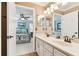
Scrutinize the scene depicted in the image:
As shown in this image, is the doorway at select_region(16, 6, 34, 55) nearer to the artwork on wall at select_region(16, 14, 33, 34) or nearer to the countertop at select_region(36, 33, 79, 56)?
the artwork on wall at select_region(16, 14, 33, 34)

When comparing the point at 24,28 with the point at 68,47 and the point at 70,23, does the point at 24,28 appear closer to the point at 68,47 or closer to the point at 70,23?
the point at 70,23

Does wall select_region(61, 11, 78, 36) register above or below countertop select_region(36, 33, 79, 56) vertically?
above

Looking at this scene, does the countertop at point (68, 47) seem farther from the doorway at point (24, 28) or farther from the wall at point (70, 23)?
the doorway at point (24, 28)

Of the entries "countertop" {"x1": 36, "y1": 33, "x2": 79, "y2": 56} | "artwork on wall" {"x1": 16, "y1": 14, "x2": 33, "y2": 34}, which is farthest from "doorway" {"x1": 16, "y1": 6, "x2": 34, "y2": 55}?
"countertop" {"x1": 36, "y1": 33, "x2": 79, "y2": 56}

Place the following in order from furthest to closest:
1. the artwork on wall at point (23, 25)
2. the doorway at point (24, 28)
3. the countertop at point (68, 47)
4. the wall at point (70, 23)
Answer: the artwork on wall at point (23, 25)
the doorway at point (24, 28)
the wall at point (70, 23)
the countertop at point (68, 47)

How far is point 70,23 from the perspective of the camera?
2371mm

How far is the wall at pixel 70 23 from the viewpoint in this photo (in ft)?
7.25

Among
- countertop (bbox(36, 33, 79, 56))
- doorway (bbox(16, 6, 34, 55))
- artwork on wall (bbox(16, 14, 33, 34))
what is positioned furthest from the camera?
artwork on wall (bbox(16, 14, 33, 34))

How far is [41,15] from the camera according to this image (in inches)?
163

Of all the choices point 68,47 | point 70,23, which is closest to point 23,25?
point 70,23

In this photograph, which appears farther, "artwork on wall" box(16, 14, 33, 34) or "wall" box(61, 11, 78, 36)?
"artwork on wall" box(16, 14, 33, 34)

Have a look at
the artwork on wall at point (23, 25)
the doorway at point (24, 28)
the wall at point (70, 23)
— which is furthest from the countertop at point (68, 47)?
the artwork on wall at point (23, 25)

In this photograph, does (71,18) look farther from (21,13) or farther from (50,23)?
(21,13)

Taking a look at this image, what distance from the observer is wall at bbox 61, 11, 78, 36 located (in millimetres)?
2211
